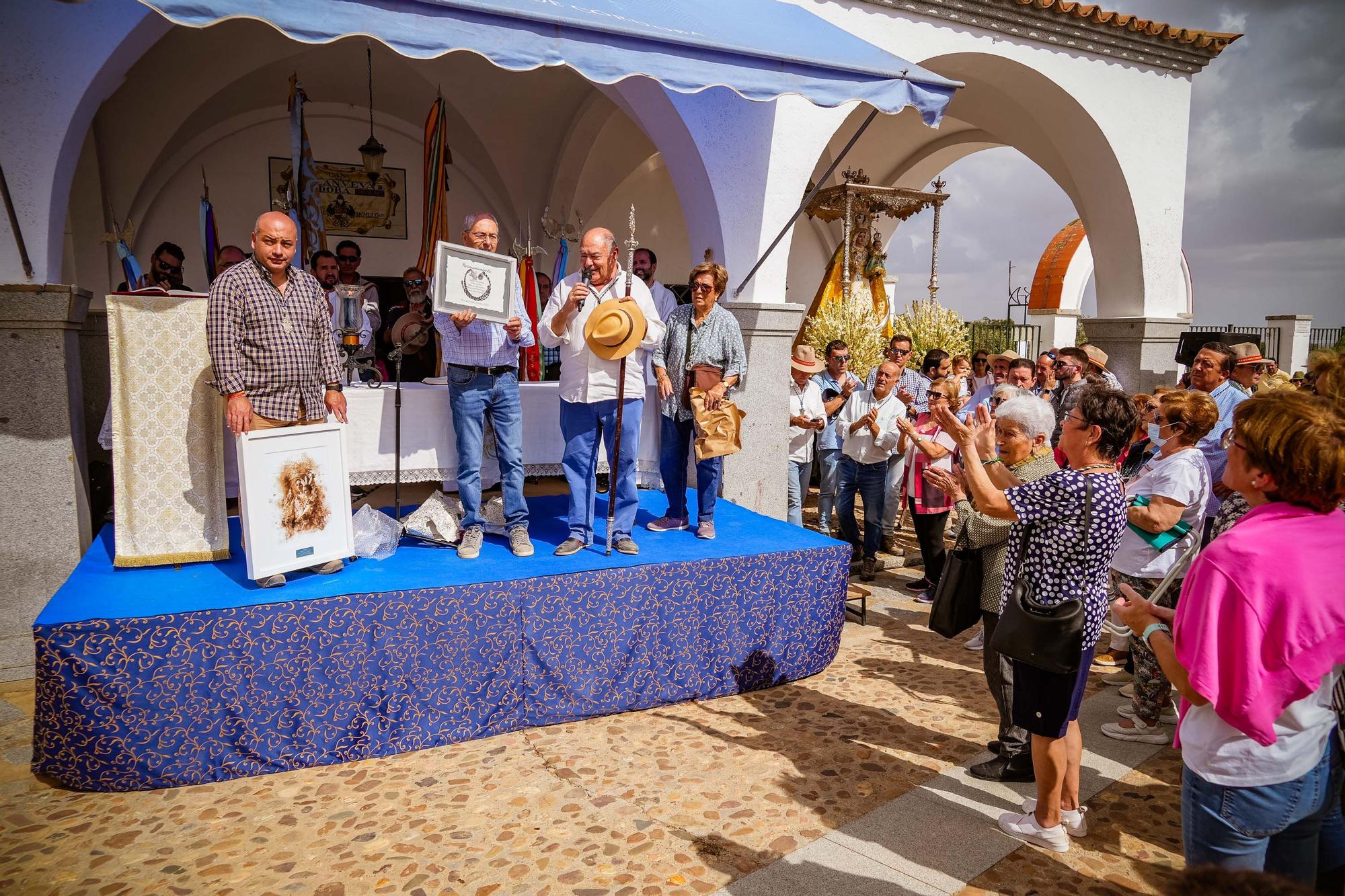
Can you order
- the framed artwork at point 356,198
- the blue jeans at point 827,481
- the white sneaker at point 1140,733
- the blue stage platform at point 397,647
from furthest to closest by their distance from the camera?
the framed artwork at point 356,198
the blue jeans at point 827,481
the white sneaker at point 1140,733
the blue stage platform at point 397,647

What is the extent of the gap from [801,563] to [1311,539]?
2.93 meters

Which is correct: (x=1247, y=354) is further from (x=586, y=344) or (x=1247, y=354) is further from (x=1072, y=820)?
(x=586, y=344)

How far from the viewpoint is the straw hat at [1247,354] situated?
546cm

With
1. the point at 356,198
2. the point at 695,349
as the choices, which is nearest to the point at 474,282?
the point at 695,349

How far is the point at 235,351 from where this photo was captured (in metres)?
3.70

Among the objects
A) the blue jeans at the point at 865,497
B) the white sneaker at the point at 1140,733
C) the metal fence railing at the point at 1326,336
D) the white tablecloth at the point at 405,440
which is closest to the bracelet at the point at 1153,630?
the white sneaker at the point at 1140,733

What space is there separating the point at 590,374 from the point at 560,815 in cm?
219

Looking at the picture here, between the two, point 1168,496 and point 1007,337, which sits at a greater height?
point 1007,337

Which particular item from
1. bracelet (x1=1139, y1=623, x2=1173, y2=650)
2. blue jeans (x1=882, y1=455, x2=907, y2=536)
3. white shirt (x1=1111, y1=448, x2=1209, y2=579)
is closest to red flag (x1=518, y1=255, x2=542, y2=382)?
blue jeans (x1=882, y1=455, x2=907, y2=536)

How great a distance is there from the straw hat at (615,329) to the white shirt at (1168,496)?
96.0 inches

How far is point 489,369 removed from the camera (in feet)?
14.7

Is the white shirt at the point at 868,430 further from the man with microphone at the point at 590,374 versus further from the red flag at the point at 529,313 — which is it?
the red flag at the point at 529,313

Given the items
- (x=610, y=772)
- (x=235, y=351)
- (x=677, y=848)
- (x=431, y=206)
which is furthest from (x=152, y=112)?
(x=677, y=848)

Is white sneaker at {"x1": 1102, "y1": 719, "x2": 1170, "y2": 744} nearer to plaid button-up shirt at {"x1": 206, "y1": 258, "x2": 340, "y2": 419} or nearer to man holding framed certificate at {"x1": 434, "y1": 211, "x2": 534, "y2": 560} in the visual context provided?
man holding framed certificate at {"x1": 434, "y1": 211, "x2": 534, "y2": 560}
